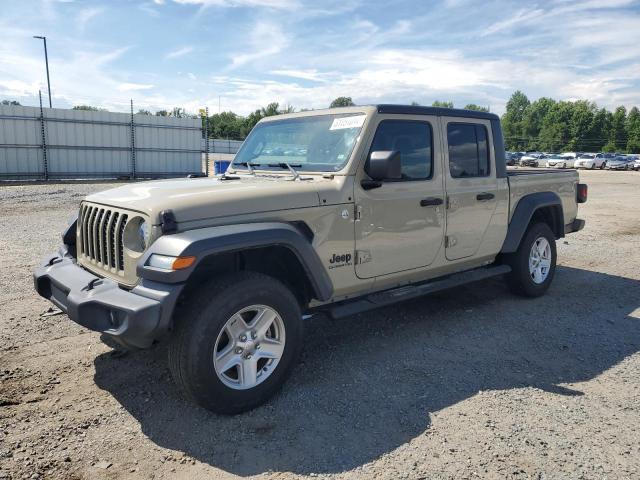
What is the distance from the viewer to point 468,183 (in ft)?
15.8

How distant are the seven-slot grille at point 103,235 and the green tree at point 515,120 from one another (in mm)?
105836

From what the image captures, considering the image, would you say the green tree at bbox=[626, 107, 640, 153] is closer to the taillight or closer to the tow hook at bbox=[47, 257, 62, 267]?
the taillight

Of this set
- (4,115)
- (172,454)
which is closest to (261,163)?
(172,454)

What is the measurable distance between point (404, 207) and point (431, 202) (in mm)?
353

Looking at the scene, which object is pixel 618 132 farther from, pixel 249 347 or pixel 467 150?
pixel 249 347

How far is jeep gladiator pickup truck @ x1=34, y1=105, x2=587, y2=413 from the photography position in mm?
3023

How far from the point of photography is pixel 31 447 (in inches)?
113

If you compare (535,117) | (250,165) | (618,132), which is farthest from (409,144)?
(535,117)

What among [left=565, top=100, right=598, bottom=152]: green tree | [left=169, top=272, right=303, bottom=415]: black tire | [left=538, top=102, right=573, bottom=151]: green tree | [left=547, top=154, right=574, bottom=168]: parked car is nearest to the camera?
[left=169, top=272, right=303, bottom=415]: black tire

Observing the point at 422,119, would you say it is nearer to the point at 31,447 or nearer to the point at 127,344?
the point at 127,344

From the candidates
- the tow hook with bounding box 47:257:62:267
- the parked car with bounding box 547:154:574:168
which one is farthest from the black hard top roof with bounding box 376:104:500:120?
the parked car with bounding box 547:154:574:168

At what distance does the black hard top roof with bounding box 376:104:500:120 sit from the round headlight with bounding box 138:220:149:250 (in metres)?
2.06

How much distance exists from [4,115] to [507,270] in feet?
61.5

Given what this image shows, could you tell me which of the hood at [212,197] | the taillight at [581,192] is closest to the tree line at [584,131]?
the taillight at [581,192]
